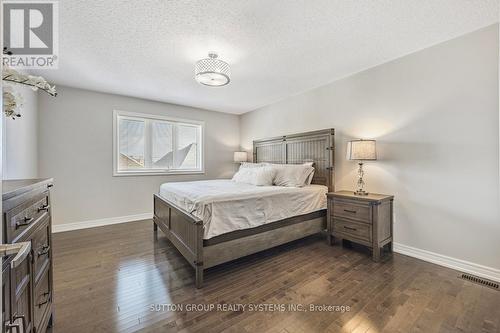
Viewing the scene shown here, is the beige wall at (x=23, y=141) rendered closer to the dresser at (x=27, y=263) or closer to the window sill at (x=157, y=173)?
the window sill at (x=157, y=173)

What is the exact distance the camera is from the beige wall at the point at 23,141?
2.49 meters

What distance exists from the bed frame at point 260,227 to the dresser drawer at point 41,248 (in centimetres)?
107

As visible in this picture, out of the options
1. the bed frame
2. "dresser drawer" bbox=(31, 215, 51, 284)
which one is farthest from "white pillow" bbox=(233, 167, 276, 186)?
"dresser drawer" bbox=(31, 215, 51, 284)

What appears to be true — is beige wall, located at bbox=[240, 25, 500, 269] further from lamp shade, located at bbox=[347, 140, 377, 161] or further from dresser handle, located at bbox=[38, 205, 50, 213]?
dresser handle, located at bbox=[38, 205, 50, 213]

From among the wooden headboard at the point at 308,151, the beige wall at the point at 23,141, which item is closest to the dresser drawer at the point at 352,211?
the wooden headboard at the point at 308,151

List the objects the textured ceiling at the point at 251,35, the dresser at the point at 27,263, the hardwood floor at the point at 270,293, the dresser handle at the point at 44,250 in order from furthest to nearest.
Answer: the textured ceiling at the point at 251,35 → the hardwood floor at the point at 270,293 → the dresser handle at the point at 44,250 → the dresser at the point at 27,263

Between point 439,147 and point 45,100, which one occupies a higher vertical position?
point 45,100

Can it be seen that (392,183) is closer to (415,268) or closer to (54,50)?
(415,268)

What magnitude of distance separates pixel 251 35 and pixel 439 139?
2.47 meters

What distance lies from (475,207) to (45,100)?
6.21 meters

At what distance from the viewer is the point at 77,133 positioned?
3881mm

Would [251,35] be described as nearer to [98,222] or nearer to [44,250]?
[44,250]

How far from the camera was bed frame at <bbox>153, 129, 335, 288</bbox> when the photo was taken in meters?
2.16

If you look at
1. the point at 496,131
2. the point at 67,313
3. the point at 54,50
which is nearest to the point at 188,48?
the point at 54,50
